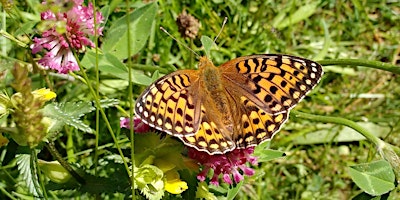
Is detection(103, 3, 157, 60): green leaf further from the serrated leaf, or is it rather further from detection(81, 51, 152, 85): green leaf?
the serrated leaf

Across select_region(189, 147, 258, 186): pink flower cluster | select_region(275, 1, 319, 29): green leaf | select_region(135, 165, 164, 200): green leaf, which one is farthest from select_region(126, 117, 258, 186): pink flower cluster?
select_region(275, 1, 319, 29): green leaf

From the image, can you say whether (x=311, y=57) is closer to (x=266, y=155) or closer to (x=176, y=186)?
(x=266, y=155)

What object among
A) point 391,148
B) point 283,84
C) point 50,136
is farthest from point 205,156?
point 391,148

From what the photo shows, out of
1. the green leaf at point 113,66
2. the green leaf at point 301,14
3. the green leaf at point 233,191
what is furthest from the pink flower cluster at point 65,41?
the green leaf at point 301,14

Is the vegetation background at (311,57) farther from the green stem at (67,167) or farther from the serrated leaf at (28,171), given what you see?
the serrated leaf at (28,171)

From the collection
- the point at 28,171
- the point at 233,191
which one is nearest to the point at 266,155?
the point at 233,191
